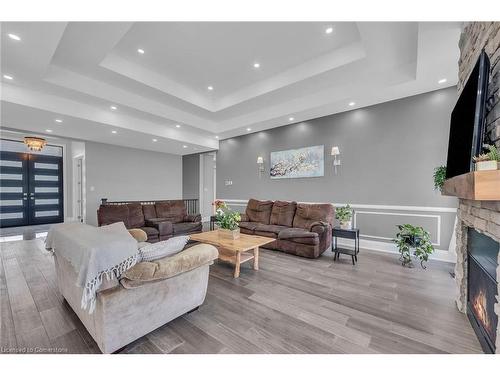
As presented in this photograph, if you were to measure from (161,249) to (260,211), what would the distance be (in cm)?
353

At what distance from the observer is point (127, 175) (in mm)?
7082

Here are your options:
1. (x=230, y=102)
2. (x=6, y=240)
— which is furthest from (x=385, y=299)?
(x=6, y=240)

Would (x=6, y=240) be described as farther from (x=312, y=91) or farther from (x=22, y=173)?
(x=312, y=91)

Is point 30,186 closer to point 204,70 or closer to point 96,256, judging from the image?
point 204,70

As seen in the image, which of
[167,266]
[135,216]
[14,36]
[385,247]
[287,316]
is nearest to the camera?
[167,266]

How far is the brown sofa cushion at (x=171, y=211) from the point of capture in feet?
17.4

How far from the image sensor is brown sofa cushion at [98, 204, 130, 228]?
14.5 feet

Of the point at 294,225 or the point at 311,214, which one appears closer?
the point at 311,214

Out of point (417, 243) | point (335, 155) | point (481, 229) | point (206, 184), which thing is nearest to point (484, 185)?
point (481, 229)

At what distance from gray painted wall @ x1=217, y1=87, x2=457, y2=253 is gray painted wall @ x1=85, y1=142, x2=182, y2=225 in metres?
4.57

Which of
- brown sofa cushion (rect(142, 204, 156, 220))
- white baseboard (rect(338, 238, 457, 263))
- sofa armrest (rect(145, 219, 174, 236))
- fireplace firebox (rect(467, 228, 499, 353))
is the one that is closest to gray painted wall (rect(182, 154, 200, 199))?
brown sofa cushion (rect(142, 204, 156, 220))
